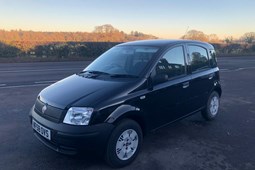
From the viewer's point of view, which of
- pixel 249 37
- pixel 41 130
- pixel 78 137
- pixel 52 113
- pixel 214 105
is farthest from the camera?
pixel 249 37

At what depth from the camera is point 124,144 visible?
12.0 ft

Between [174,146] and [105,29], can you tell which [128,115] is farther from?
[105,29]

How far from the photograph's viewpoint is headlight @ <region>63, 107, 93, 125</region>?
Answer: 129 inches

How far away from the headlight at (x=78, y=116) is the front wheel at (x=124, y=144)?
0.42m

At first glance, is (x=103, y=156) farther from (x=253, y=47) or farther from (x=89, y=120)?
(x=253, y=47)

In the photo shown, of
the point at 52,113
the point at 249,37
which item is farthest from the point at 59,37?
the point at 52,113

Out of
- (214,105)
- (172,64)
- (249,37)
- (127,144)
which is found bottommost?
(127,144)

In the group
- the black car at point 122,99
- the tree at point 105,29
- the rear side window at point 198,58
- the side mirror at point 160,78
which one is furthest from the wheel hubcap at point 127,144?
the tree at point 105,29

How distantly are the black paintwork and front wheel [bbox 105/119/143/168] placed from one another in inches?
4.4

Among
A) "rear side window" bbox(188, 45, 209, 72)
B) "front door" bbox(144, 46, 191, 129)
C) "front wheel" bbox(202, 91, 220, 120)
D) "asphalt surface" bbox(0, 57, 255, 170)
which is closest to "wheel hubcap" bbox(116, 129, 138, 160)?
"asphalt surface" bbox(0, 57, 255, 170)

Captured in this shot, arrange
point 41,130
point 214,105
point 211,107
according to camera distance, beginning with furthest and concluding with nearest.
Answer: point 214,105 < point 211,107 < point 41,130

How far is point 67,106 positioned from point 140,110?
107cm

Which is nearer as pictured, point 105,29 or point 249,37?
point 249,37

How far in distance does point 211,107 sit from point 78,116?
349 cm
